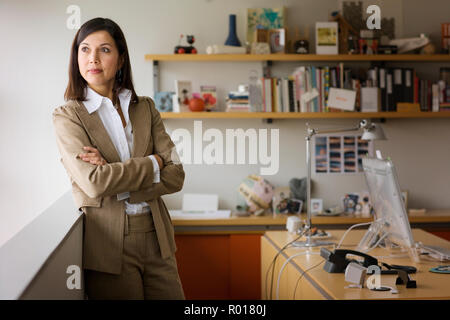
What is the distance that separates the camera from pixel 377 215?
2.37 m

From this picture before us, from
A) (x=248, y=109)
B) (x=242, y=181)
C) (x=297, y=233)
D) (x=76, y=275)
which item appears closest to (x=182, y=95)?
(x=248, y=109)

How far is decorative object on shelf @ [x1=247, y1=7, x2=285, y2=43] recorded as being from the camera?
3818mm

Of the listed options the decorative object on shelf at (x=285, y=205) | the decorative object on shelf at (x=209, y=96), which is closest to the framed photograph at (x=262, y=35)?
the decorative object on shelf at (x=209, y=96)

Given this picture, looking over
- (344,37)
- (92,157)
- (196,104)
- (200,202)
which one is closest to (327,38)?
(344,37)

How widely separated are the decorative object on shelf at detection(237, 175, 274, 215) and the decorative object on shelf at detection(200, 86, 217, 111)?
571 millimetres

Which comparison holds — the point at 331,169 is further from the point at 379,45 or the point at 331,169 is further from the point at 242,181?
the point at 379,45

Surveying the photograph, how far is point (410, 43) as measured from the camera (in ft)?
12.5

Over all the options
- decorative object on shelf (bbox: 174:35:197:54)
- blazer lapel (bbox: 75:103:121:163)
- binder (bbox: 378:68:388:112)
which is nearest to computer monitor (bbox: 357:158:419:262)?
blazer lapel (bbox: 75:103:121:163)

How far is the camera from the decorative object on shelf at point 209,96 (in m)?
3.78

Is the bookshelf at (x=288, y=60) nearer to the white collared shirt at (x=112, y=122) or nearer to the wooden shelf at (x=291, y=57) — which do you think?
the wooden shelf at (x=291, y=57)

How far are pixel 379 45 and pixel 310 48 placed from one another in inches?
18.6

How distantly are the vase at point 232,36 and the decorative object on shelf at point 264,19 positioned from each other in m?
0.13

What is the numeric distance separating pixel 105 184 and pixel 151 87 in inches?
84.1

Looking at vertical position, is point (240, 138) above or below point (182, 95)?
below
